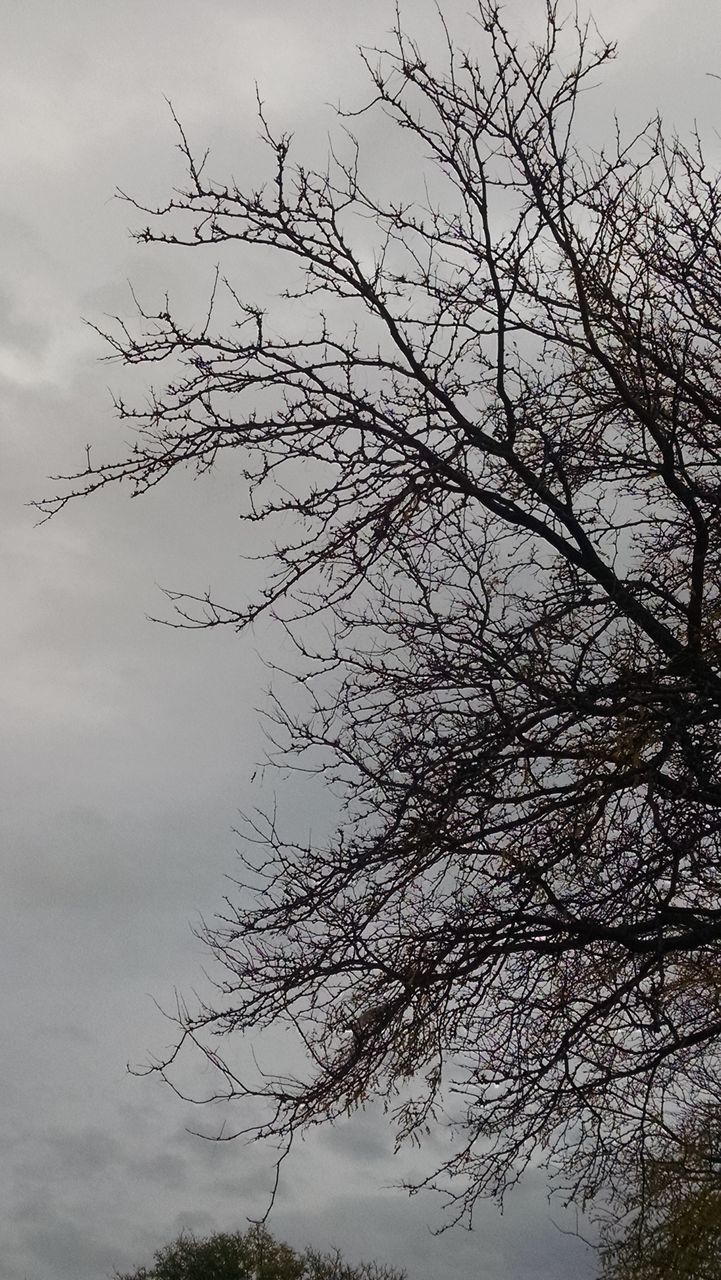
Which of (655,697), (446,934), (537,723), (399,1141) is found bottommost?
(399,1141)

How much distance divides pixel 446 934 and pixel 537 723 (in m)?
1.54

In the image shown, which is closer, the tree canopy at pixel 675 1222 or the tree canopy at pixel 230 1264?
the tree canopy at pixel 675 1222

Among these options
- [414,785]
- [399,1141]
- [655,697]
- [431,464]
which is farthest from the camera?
[399,1141]

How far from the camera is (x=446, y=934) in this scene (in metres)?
8.84

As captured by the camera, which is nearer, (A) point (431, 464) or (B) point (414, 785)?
(B) point (414, 785)

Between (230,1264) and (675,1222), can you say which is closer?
(675,1222)

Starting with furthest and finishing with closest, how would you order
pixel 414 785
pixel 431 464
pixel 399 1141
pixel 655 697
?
pixel 399 1141
pixel 431 464
pixel 414 785
pixel 655 697

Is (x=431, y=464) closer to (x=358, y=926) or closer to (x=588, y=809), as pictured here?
(x=588, y=809)

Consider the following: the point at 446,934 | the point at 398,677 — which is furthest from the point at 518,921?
the point at 398,677

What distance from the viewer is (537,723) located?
8.78 m

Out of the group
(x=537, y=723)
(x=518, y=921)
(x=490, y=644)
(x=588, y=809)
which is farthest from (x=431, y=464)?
(x=518, y=921)

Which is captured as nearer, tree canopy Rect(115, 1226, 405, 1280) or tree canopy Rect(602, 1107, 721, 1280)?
tree canopy Rect(602, 1107, 721, 1280)

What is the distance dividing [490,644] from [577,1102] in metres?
3.27

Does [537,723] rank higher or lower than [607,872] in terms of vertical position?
higher
